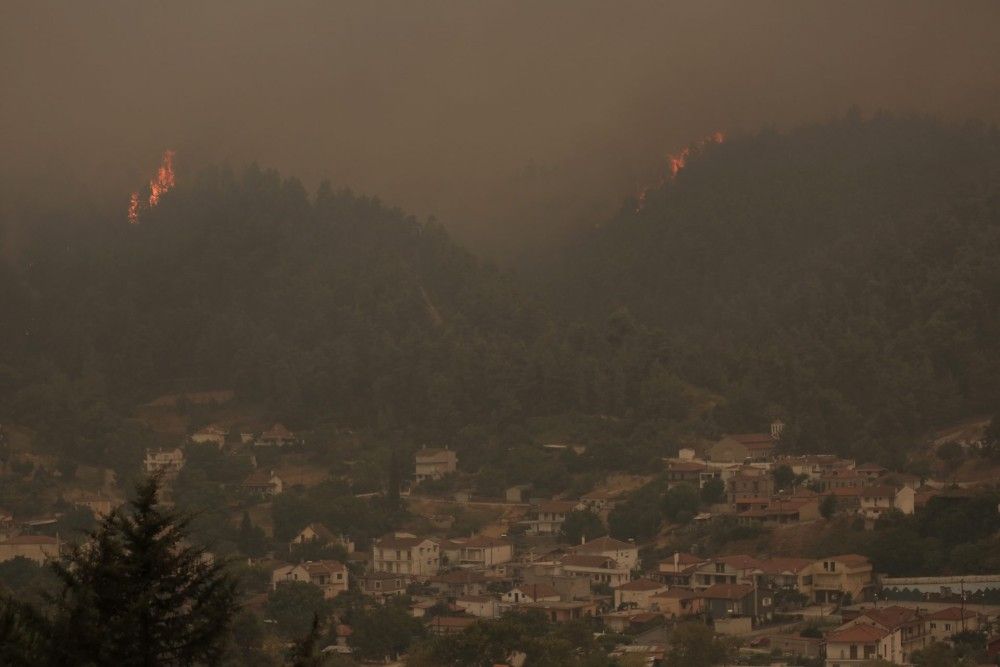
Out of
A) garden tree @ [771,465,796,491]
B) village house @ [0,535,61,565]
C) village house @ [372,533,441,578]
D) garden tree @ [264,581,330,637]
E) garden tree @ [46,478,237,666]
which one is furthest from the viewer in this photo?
garden tree @ [771,465,796,491]

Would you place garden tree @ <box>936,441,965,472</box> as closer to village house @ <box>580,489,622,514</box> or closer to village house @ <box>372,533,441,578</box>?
village house @ <box>580,489,622,514</box>

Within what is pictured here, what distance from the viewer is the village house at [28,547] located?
1663 inches

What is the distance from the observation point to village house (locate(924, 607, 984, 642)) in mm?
31938

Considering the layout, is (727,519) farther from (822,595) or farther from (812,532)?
(822,595)

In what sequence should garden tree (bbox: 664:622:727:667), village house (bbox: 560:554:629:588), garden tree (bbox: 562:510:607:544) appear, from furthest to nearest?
garden tree (bbox: 562:510:607:544) < village house (bbox: 560:554:629:588) < garden tree (bbox: 664:622:727:667)

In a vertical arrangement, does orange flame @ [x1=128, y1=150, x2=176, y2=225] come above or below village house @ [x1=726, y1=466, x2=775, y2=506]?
above

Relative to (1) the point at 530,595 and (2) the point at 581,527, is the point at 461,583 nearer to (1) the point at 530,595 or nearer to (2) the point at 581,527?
(1) the point at 530,595

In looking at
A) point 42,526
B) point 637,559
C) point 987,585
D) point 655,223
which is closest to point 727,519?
point 637,559

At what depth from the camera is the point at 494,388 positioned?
56.1m

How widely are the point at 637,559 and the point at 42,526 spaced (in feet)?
49.1

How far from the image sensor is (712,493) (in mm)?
44469

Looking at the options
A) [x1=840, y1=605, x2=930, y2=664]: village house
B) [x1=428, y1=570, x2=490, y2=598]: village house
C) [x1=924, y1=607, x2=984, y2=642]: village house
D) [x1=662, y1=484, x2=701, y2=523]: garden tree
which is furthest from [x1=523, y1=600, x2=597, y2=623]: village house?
[x1=662, y1=484, x2=701, y2=523]: garden tree

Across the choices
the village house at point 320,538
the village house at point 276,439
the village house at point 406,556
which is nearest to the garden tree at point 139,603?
the village house at point 406,556

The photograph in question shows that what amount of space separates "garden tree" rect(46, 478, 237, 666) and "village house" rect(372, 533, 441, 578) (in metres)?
31.5
